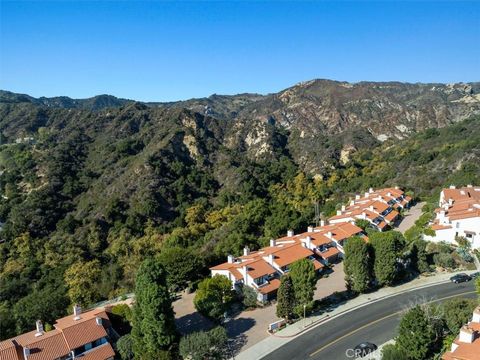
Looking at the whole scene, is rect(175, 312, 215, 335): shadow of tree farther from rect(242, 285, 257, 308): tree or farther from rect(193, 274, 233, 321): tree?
rect(242, 285, 257, 308): tree

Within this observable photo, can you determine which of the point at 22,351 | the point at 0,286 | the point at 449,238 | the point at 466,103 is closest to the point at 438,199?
the point at 449,238

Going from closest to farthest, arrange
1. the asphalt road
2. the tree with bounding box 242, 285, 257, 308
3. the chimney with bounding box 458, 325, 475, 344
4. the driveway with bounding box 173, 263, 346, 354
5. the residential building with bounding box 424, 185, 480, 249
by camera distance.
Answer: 1. the chimney with bounding box 458, 325, 475, 344
2. the asphalt road
3. the driveway with bounding box 173, 263, 346, 354
4. the tree with bounding box 242, 285, 257, 308
5. the residential building with bounding box 424, 185, 480, 249

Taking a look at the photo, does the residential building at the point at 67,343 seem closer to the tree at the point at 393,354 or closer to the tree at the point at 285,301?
the tree at the point at 285,301

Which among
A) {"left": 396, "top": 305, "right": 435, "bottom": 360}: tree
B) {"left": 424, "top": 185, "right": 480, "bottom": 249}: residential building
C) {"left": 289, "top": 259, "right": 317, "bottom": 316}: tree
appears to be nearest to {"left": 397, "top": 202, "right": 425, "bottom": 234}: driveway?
{"left": 424, "top": 185, "right": 480, "bottom": 249}: residential building

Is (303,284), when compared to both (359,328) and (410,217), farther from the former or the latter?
(410,217)

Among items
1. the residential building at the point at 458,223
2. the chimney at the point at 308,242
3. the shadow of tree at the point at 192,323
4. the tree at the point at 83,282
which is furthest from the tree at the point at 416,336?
the tree at the point at 83,282

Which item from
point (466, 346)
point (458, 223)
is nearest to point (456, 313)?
point (466, 346)

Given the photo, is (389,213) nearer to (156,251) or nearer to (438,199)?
(438,199)

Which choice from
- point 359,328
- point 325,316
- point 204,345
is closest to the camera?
point 204,345
